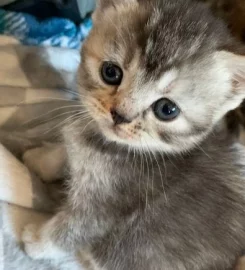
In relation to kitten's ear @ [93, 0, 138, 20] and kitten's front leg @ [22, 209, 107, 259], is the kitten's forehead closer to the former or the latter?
kitten's ear @ [93, 0, 138, 20]

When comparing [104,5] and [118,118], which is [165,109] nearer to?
[118,118]

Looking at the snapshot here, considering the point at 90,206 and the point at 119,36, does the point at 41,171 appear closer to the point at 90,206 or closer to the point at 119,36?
the point at 90,206

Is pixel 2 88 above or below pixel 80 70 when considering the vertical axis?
below

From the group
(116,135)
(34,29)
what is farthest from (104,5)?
(34,29)

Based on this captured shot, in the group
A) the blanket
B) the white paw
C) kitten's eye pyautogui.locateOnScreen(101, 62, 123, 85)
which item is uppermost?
kitten's eye pyautogui.locateOnScreen(101, 62, 123, 85)

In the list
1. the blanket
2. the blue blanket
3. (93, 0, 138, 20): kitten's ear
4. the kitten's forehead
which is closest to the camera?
the kitten's forehead

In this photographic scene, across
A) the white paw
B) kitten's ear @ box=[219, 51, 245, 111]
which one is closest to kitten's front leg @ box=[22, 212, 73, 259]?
the white paw

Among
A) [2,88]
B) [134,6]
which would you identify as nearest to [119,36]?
[134,6]
